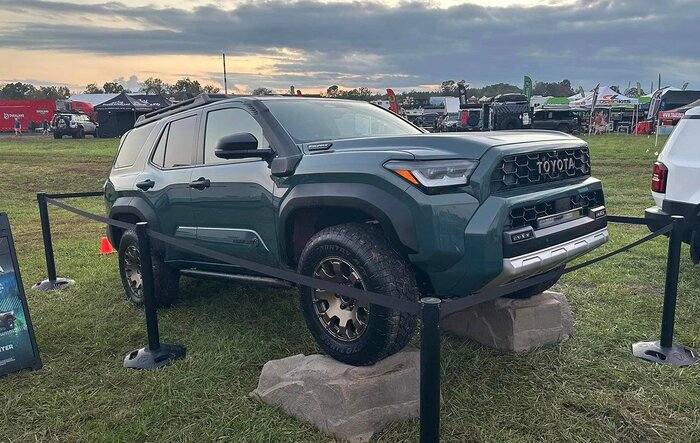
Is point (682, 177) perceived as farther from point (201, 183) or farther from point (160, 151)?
point (160, 151)

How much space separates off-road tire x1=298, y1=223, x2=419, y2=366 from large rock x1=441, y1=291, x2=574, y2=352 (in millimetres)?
1170

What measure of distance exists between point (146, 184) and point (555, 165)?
342cm

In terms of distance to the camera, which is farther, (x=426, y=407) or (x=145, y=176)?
(x=145, y=176)

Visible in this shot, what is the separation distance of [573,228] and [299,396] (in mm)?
1944

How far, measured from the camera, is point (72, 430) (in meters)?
3.32

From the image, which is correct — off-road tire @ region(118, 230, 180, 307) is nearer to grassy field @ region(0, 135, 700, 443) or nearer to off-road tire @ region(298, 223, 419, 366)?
grassy field @ region(0, 135, 700, 443)

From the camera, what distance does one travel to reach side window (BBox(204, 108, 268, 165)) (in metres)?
4.17

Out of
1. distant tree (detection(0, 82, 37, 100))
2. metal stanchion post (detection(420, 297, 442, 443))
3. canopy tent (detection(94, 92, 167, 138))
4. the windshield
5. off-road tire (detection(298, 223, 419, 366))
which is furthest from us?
distant tree (detection(0, 82, 37, 100))

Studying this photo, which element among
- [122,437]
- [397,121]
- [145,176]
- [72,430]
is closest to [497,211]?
[397,121]

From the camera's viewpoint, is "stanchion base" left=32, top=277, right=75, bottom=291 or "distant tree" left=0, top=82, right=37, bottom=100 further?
"distant tree" left=0, top=82, right=37, bottom=100

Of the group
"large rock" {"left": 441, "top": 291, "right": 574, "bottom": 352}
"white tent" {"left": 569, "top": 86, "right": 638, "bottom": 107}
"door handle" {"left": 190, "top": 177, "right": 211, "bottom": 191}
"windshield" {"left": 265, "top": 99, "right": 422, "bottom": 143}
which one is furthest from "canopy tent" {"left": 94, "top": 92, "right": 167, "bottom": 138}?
"large rock" {"left": 441, "top": 291, "right": 574, "bottom": 352}

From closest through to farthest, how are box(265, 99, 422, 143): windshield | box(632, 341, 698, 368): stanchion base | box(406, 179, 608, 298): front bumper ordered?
box(406, 179, 608, 298): front bumper → box(632, 341, 698, 368): stanchion base → box(265, 99, 422, 143): windshield

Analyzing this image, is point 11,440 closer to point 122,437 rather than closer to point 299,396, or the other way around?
point 122,437

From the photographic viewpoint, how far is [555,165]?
12.0 ft
